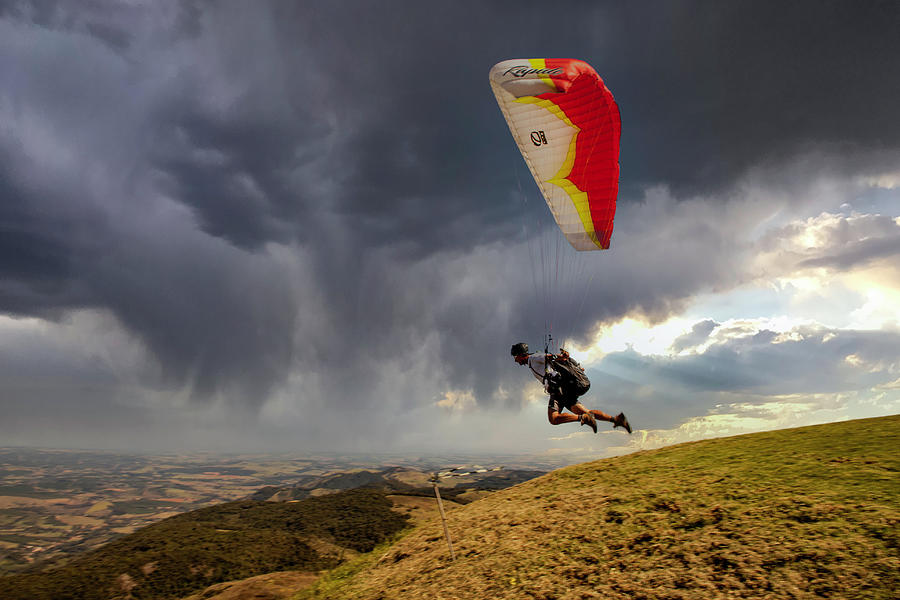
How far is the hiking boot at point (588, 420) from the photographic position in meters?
14.0

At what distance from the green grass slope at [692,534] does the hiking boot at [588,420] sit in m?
1.91

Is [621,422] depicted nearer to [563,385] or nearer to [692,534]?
[563,385]

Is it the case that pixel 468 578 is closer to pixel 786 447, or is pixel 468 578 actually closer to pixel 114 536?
pixel 786 447

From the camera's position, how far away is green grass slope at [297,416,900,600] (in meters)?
6.74

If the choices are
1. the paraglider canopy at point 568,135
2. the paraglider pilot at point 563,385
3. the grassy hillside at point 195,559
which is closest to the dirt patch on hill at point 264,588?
the paraglider pilot at point 563,385

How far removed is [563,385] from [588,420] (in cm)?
153

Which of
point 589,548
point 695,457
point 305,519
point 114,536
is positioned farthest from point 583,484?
point 114,536

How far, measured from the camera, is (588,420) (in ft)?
46.6

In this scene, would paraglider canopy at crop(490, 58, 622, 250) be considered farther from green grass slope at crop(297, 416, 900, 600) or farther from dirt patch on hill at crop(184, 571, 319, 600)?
dirt patch on hill at crop(184, 571, 319, 600)

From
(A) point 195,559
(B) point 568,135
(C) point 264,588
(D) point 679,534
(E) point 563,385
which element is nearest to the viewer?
(D) point 679,534

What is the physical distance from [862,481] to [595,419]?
271 inches

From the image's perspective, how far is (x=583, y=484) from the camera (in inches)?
573

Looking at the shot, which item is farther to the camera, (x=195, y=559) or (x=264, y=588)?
(x=195, y=559)

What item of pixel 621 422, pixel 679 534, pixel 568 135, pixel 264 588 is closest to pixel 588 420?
pixel 621 422
